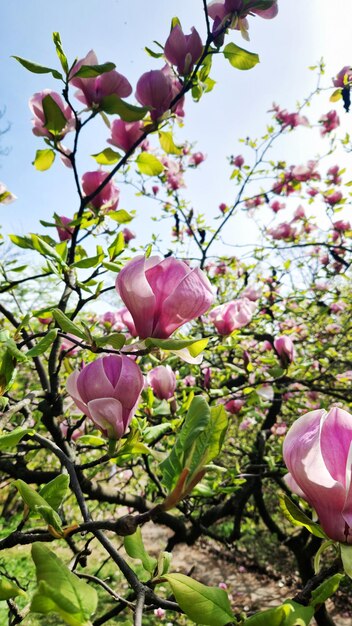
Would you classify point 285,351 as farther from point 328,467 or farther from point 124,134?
point 328,467

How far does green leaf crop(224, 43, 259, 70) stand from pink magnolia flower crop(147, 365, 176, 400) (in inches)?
35.3

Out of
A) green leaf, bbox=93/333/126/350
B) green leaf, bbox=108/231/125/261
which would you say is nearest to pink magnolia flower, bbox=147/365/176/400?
green leaf, bbox=108/231/125/261

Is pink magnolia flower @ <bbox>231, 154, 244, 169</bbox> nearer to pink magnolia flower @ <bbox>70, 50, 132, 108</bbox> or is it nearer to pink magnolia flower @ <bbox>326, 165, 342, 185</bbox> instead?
pink magnolia flower @ <bbox>326, 165, 342, 185</bbox>

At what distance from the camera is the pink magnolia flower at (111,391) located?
553 millimetres

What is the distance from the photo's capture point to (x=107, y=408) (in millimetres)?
553

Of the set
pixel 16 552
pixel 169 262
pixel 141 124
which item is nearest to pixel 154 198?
pixel 141 124

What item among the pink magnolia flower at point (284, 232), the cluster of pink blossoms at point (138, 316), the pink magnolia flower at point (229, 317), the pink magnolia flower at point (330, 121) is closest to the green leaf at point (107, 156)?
the cluster of pink blossoms at point (138, 316)

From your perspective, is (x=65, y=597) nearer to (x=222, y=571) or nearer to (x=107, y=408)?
(x=107, y=408)

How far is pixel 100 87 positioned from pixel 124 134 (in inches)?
4.5

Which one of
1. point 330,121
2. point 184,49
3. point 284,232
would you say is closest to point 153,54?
point 184,49

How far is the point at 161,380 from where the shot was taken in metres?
1.31

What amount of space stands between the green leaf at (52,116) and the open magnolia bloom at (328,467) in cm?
85

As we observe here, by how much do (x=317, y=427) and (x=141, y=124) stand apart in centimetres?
85

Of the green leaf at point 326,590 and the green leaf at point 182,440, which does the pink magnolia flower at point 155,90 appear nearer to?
the green leaf at point 182,440
